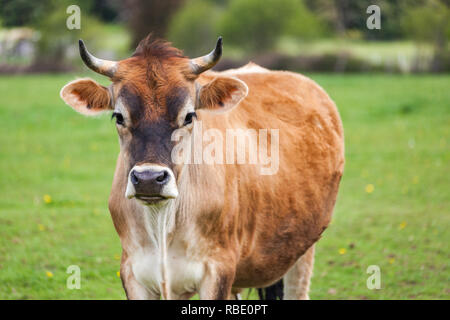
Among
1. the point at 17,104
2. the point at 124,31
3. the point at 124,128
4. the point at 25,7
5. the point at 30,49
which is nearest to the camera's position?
the point at 124,128

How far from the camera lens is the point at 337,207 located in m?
10.6

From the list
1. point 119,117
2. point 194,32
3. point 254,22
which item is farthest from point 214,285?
point 254,22

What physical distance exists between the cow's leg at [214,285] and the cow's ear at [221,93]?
1.13 m

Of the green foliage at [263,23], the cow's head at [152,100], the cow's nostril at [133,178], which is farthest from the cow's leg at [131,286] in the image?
the green foliage at [263,23]

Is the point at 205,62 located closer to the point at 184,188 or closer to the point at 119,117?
the point at 119,117

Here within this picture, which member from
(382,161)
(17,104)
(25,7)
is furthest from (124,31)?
(382,161)

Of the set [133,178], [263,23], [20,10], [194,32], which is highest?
[263,23]

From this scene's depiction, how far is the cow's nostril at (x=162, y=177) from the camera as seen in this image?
405cm

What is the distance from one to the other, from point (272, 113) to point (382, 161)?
8251mm

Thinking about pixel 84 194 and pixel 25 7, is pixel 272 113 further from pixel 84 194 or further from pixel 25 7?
pixel 25 7

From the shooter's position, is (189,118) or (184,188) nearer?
(189,118)

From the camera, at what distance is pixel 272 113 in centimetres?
585

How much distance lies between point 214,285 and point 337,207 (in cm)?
633

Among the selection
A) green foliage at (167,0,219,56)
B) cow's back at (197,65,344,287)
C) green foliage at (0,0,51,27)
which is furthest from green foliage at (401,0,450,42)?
cow's back at (197,65,344,287)
